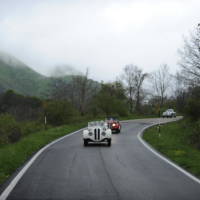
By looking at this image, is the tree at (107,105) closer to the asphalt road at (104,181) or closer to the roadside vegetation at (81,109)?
the roadside vegetation at (81,109)

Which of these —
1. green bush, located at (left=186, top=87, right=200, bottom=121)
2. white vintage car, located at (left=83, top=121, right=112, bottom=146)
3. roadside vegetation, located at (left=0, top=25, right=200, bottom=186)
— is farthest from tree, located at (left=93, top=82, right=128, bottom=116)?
white vintage car, located at (left=83, top=121, right=112, bottom=146)

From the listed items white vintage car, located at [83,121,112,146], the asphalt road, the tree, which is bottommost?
the asphalt road

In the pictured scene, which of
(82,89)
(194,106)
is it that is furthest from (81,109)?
(194,106)

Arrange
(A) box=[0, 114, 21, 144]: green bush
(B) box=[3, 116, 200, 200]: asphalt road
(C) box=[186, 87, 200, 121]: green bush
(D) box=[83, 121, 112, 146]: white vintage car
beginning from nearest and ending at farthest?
(B) box=[3, 116, 200, 200]: asphalt road
(D) box=[83, 121, 112, 146]: white vintage car
(A) box=[0, 114, 21, 144]: green bush
(C) box=[186, 87, 200, 121]: green bush

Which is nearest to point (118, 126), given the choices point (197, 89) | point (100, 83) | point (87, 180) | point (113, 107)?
point (197, 89)

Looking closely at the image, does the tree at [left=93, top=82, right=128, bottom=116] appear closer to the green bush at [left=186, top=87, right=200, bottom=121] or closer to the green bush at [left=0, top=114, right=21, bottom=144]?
the green bush at [left=186, top=87, right=200, bottom=121]

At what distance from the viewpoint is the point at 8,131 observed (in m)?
28.4

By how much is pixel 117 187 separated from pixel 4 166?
5012 millimetres

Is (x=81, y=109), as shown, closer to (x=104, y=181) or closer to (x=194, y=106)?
(x=194, y=106)

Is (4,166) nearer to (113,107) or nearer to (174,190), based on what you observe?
(174,190)

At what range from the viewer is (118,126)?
116 ft

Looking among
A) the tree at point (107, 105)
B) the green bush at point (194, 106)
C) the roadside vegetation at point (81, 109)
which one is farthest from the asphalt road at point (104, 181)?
the tree at point (107, 105)

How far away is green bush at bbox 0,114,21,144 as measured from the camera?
1012 inches

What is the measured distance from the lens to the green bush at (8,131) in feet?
84.4
